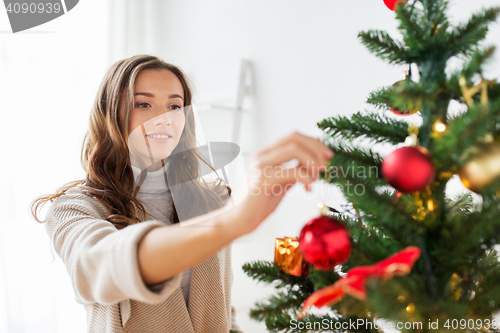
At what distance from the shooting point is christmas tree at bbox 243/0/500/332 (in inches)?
11.5

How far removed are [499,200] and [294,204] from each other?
1129 millimetres

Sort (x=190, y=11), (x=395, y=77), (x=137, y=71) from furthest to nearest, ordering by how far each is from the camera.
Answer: (x=190, y=11)
(x=395, y=77)
(x=137, y=71)

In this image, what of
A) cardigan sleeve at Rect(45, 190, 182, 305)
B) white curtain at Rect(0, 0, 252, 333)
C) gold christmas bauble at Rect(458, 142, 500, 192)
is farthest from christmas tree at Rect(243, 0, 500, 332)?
white curtain at Rect(0, 0, 252, 333)

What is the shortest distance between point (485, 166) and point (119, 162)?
0.93 m

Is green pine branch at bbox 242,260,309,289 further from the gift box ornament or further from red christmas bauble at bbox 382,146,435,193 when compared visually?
red christmas bauble at bbox 382,146,435,193

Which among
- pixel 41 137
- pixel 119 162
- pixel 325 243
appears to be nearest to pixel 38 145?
pixel 41 137

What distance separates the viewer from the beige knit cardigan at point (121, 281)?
0.47 meters

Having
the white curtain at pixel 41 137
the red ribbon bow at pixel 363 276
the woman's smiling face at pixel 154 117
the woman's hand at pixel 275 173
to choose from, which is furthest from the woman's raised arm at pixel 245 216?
the white curtain at pixel 41 137

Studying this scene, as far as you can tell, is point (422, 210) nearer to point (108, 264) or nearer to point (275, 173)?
point (275, 173)

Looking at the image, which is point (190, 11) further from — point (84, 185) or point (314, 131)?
point (84, 185)

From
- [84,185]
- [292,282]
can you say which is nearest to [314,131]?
[84,185]

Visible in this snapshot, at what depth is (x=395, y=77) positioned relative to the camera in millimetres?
1126

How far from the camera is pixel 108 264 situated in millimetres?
478

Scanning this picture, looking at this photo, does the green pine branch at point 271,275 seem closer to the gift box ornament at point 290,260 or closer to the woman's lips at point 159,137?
the gift box ornament at point 290,260
